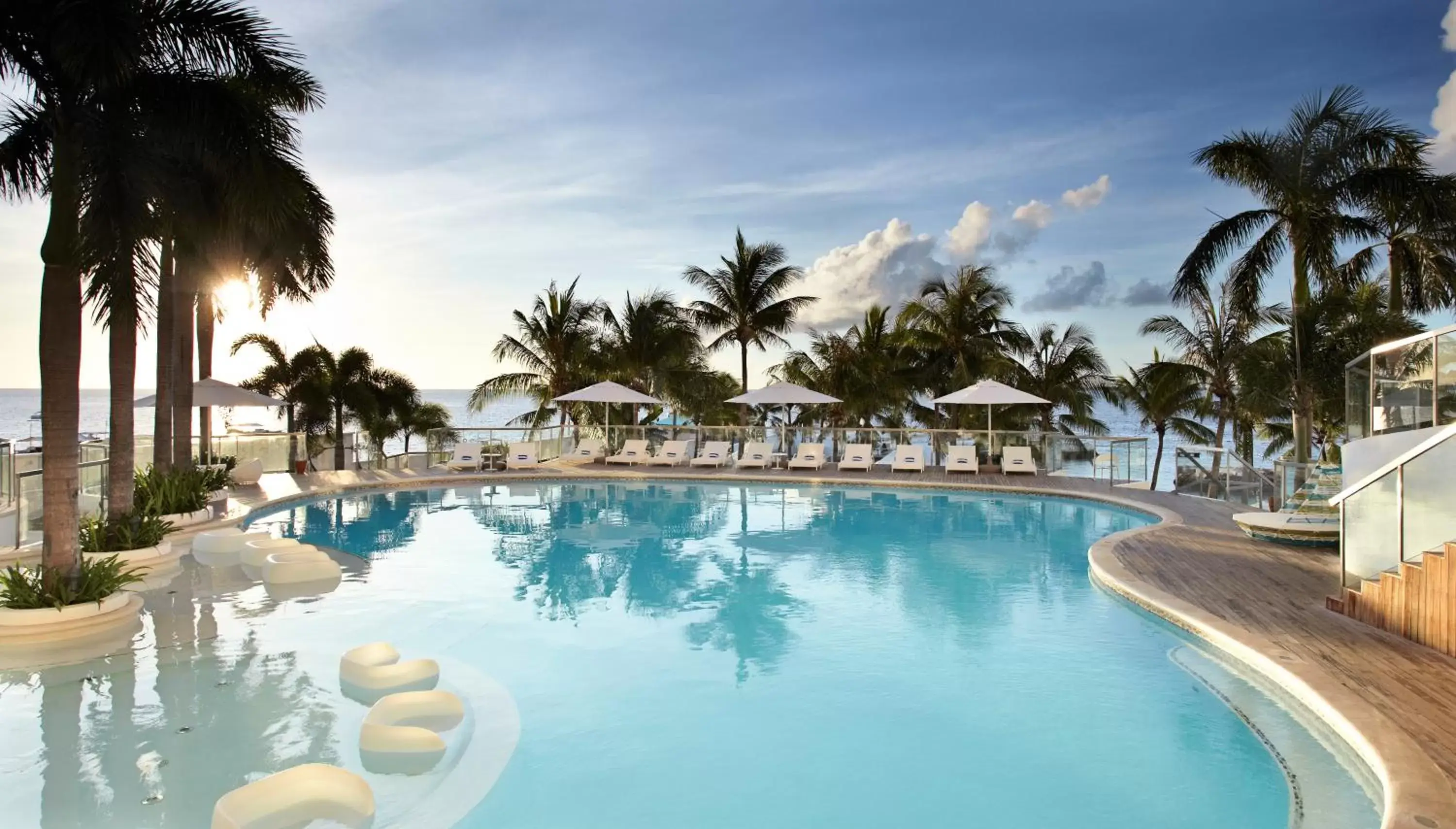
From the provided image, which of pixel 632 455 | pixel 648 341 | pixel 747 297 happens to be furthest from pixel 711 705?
pixel 747 297

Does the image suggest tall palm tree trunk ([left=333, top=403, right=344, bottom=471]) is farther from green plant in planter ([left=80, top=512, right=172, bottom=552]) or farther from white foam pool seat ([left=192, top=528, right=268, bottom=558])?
green plant in planter ([left=80, top=512, right=172, bottom=552])

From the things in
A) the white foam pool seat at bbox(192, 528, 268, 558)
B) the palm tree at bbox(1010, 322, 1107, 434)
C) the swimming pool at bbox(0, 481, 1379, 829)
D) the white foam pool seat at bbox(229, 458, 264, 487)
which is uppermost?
the palm tree at bbox(1010, 322, 1107, 434)

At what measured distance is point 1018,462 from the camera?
1853cm

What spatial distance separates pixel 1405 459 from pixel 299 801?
24.2 feet

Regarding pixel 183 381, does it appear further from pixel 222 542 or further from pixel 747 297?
pixel 747 297

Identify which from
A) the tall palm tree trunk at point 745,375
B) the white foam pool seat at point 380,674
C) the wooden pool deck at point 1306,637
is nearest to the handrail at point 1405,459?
the wooden pool deck at point 1306,637

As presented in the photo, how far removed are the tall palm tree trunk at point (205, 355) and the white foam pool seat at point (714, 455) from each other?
32.8 feet

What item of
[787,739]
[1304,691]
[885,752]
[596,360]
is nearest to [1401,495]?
[1304,691]

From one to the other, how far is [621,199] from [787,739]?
709 inches

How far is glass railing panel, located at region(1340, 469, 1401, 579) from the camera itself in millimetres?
6398

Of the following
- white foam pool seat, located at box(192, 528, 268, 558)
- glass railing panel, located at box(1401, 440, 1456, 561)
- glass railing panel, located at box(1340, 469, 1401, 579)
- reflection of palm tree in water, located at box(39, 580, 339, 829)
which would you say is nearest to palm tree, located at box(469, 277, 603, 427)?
white foam pool seat, located at box(192, 528, 268, 558)

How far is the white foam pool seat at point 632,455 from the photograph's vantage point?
20.8 metres

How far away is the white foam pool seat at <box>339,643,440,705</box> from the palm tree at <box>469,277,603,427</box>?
17759 millimetres

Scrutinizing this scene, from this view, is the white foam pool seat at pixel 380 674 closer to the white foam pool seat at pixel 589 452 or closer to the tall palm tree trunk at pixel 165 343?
the tall palm tree trunk at pixel 165 343
